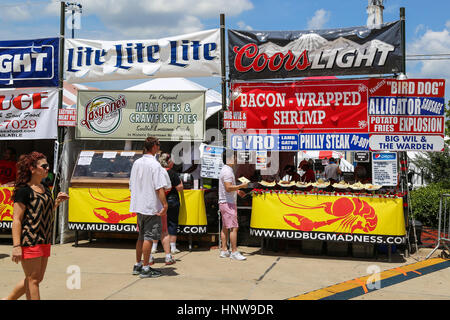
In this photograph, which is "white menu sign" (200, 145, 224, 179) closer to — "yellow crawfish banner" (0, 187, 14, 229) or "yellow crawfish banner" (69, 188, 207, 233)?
"yellow crawfish banner" (69, 188, 207, 233)

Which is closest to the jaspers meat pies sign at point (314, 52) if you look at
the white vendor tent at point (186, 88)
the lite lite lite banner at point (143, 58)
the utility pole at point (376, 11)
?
the lite lite lite banner at point (143, 58)

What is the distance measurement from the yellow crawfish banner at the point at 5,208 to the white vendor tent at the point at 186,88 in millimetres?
3527

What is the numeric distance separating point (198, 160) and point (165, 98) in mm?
1449

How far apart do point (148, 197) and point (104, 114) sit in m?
3.68

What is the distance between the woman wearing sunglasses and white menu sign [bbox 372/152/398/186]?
6.20 m

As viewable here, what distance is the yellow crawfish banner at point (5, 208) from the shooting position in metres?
9.59

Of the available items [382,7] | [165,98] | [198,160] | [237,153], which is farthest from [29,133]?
[382,7]

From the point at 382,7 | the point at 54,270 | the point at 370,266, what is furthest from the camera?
the point at 382,7

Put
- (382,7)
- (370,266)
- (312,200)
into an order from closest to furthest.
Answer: (370,266) < (312,200) < (382,7)

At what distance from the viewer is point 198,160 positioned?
32.0 feet

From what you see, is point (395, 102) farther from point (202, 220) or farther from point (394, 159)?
point (202, 220)

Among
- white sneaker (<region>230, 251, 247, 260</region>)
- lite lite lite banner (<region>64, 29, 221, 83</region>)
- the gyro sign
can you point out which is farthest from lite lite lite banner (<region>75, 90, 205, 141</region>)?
the gyro sign

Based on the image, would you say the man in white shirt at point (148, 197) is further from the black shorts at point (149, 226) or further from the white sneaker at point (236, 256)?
the white sneaker at point (236, 256)

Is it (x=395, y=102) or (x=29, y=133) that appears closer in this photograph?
(x=395, y=102)
